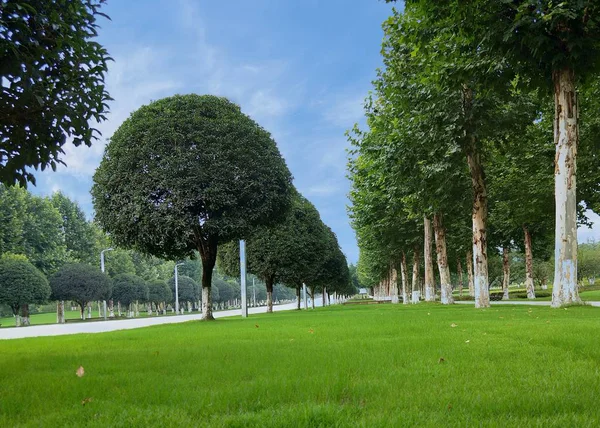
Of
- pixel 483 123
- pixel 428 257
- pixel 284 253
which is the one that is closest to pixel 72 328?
pixel 284 253

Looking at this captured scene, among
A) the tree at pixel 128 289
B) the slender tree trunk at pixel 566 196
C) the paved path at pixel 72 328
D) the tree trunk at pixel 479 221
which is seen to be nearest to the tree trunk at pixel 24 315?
the paved path at pixel 72 328

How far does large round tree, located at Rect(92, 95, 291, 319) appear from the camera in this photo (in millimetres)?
18984

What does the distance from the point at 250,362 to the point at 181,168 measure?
1396cm

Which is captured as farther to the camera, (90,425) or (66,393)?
(66,393)

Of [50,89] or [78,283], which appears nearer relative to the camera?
[50,89]

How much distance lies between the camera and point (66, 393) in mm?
4633

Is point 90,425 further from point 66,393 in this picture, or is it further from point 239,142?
point 239,142

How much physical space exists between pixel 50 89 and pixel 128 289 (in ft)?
216

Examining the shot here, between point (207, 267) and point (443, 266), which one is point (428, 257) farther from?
point (207, 267)

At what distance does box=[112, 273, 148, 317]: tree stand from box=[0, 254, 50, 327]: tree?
21.9m

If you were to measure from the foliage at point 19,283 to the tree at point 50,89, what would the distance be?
4200 centimetres

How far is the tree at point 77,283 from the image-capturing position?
163ft

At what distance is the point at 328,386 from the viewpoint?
440 centimetres

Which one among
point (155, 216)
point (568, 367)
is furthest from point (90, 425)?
point (155, 216)
